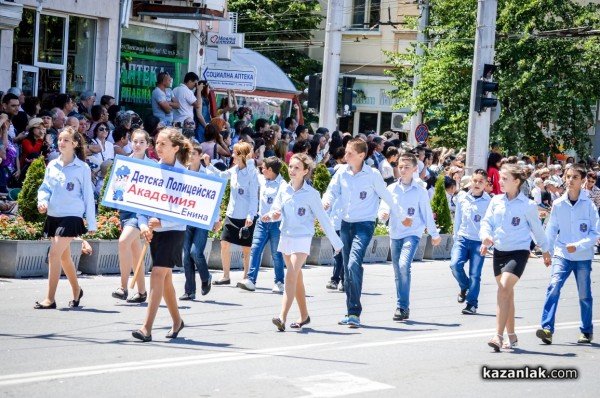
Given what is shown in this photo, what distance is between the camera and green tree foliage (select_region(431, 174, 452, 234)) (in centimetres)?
2283

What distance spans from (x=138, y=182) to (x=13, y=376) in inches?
113

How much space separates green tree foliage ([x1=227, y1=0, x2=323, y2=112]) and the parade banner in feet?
132

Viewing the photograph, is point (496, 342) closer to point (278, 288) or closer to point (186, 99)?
point (278, 288)

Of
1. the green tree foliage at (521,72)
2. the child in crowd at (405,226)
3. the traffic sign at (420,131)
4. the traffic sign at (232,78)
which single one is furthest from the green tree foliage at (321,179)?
the green tree foliage at (521,72)

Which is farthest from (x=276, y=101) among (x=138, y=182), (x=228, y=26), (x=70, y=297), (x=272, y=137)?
(x=138, y=182)

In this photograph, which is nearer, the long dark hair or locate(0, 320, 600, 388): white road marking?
locate(0, 320, 600, 388): white road marking

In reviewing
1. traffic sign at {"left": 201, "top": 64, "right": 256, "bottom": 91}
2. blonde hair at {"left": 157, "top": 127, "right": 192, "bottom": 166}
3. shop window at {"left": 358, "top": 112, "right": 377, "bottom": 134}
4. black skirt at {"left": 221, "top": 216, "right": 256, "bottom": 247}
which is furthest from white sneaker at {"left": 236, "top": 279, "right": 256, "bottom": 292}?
shop window at {"left": 358, "top": 112, "right": 377, "bottom": 134}

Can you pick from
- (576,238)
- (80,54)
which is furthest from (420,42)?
(576,238)

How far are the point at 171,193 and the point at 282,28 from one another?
41.8 m

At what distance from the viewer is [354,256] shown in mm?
12633

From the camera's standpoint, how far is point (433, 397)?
9055 millimetres

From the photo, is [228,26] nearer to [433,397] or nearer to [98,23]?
[98,23]

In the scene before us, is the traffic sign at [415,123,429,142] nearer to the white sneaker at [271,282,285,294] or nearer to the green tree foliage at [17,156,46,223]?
the white sneaker at [271,282,285,294]

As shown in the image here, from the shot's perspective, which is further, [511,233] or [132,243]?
[132,243]
